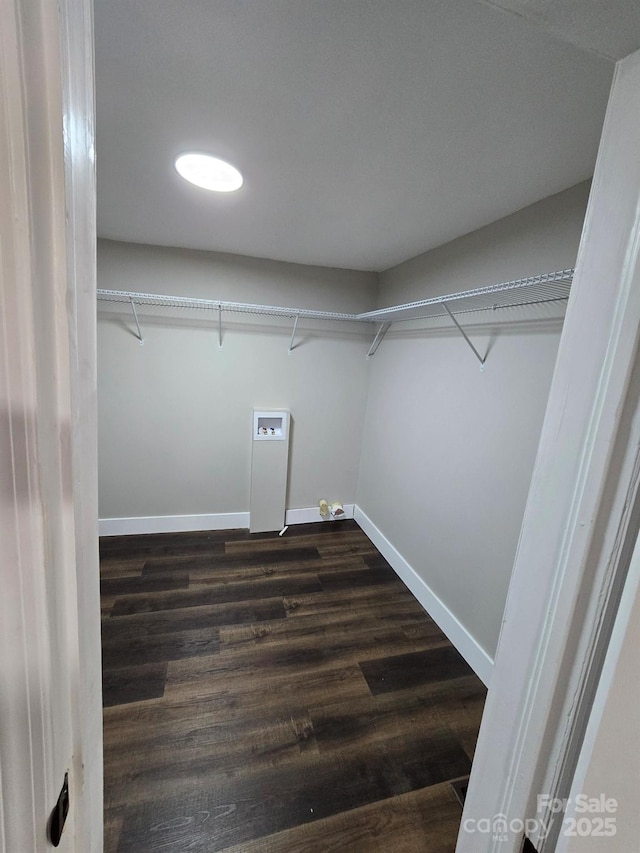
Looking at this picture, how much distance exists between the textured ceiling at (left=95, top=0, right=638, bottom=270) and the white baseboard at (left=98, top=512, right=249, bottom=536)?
2.27m

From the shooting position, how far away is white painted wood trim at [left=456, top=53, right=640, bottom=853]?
52 cm

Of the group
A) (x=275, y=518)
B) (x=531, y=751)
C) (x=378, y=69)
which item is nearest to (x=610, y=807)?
(x=531, y=751)

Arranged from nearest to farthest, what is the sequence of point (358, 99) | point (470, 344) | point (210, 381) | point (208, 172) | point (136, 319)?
point (358, 99)
point (208, 172)
point (470, 344)
point (136, 319)
point (210, 381)

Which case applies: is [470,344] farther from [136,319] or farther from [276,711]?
[136,319]

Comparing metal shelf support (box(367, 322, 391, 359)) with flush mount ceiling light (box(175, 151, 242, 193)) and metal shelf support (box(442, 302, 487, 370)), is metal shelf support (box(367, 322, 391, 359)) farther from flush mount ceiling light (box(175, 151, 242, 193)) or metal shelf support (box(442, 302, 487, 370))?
flush mount ceiling light (box(175, 151, 242, 193))

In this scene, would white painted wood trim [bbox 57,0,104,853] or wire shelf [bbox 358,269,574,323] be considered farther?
wire shelf [bbox 358,269,574,323]

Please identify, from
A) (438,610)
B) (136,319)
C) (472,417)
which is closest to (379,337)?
(472,417)

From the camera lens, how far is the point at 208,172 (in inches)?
54.6

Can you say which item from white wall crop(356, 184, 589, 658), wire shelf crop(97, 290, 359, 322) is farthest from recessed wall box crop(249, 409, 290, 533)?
white wall crop(356, 184, 589, 658)

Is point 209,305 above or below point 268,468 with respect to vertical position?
above

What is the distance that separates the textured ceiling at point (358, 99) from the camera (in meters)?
0.73

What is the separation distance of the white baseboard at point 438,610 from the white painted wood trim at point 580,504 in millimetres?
1107

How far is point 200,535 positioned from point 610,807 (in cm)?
277

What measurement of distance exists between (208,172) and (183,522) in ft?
8.22
